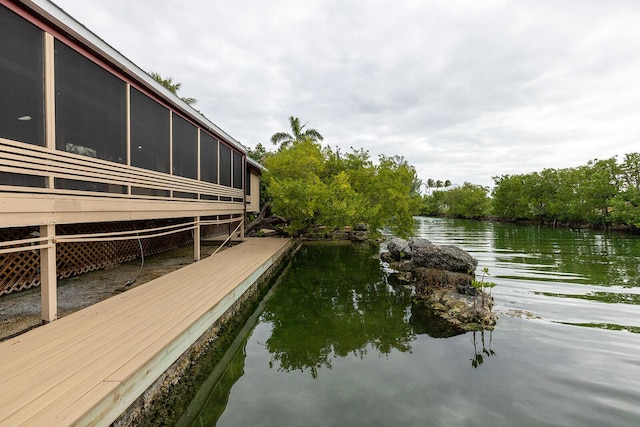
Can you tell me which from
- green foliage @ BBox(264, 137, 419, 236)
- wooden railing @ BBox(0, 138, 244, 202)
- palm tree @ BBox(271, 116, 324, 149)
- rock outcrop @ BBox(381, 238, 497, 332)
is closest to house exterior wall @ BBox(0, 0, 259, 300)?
wooden railing @ BBox(0, 138, 244, 202)

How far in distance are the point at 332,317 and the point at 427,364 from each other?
2036mm

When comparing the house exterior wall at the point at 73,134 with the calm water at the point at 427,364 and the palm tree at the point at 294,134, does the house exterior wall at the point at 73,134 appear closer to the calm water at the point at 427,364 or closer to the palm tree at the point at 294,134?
the calm water at the point at 427,364

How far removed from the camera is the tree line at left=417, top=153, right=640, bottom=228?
23081 millimetres

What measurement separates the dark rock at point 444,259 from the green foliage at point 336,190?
3191 millimetres

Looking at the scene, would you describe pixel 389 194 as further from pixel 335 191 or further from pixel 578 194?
pixel 578 194

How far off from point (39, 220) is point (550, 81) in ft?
69.4

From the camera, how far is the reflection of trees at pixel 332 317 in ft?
14.1

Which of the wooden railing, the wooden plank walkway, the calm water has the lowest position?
the calm water

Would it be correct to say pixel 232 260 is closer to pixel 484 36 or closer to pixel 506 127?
pixel 484 36

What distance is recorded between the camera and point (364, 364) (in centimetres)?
389

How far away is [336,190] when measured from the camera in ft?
38.7

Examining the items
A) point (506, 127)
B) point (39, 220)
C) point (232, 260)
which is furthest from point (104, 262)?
point (506, 127)

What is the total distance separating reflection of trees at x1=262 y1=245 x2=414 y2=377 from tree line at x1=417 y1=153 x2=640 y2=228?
31.9 ft

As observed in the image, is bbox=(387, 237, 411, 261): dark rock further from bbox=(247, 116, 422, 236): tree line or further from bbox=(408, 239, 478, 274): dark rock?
bbox=(408, 239, 478, 274): dark rock
